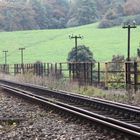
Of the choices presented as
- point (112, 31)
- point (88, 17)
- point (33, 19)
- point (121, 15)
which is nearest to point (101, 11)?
point (88, 17)

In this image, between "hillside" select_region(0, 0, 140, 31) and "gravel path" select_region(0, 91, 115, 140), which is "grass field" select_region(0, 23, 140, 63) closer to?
"hillside" select_region(0, 0, 140, 31)

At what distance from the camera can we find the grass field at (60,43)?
101 metres

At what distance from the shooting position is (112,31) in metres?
123

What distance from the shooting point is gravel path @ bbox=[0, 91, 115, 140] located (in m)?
12.7

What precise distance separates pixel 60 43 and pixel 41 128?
10581 centimetres

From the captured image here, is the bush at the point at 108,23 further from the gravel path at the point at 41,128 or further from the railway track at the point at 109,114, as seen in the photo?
the gravel path at the point at 41,128

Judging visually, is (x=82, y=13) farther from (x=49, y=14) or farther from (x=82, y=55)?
(x=82, y=55)

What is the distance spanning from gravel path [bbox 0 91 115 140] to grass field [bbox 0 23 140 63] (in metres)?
71.7

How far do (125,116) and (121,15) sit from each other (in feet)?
404

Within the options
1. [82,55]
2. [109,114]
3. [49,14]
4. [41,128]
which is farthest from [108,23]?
[41,128]

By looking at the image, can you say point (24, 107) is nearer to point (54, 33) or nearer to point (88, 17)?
point (54, 33)

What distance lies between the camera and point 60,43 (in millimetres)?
119625

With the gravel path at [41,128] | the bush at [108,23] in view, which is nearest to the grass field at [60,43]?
the bush at [108,23]

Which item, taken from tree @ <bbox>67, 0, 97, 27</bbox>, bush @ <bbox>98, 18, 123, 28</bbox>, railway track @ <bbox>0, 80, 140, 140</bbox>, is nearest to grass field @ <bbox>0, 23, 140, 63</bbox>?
bush @ <bbox>98, 18, 123, 28</bbox>
